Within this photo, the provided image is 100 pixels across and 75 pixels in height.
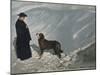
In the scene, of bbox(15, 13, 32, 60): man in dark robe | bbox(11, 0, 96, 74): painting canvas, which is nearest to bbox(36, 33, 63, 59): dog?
bbox(11, 0, 96, 74): painting canvas

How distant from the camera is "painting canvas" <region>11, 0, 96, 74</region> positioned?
236 cm

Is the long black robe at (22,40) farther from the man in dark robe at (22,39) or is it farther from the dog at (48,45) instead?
the dog at (48,45)

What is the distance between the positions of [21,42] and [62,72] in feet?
1.97

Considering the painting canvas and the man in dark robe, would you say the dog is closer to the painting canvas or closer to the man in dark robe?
the painting canvas

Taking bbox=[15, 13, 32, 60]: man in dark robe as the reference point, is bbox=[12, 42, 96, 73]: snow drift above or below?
below

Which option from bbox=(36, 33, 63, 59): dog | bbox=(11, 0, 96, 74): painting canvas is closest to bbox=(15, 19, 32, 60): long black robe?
bbox=(11, 0, 96, 74): painting canvas

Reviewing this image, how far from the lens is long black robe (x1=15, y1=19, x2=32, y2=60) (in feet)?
7.74

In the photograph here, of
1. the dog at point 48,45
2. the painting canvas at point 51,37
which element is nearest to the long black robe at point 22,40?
the painting canvas at point 51,37

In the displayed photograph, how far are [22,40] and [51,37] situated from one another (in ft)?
1.11

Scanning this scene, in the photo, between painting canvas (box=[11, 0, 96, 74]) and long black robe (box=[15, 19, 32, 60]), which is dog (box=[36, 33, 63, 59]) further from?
long black robe (box=[15, 19, 32, 60])

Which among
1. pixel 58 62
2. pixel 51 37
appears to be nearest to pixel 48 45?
pixel 51 37

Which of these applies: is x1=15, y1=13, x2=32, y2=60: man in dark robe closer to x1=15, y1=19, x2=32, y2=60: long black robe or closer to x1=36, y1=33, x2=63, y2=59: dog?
x1=15, y1=19, x2=32, y2=60: long black robe

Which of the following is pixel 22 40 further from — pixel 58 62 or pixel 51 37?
pixel 58 62

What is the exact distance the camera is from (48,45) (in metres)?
2.48
